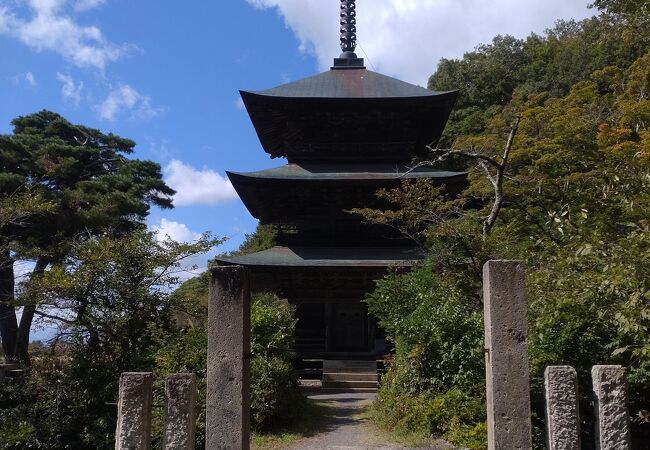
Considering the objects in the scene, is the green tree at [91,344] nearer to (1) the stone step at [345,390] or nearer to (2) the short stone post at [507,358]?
(1) the stone step at [345,390]

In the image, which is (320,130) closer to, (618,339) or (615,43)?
(618,339)

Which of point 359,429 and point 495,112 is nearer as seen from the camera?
point 359,429

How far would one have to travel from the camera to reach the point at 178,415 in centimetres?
510

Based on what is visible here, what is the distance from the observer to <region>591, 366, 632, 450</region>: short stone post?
4.84 metres

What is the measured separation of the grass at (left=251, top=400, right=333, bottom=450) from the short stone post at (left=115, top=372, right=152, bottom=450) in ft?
11.3

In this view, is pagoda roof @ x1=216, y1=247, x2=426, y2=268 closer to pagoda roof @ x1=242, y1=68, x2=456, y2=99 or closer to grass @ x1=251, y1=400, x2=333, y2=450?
grass @ x1=251, y1=400, x2=333, y2=450

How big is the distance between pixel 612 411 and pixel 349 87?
12.6 metres

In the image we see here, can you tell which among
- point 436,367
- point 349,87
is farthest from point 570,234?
point 349,87

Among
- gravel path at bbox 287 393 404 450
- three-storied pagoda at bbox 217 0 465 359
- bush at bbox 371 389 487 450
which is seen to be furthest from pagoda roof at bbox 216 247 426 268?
bush at bbox 371 389 487 450

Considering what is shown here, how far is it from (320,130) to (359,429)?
9257mm

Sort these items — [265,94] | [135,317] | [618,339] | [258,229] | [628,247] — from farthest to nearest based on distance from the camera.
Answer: [258,229], [265,94], [135,317], [618,339], [628,247]

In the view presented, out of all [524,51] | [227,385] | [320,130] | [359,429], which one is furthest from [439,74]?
[227,385]

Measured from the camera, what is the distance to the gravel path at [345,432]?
8039mm

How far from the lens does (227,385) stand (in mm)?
5367
